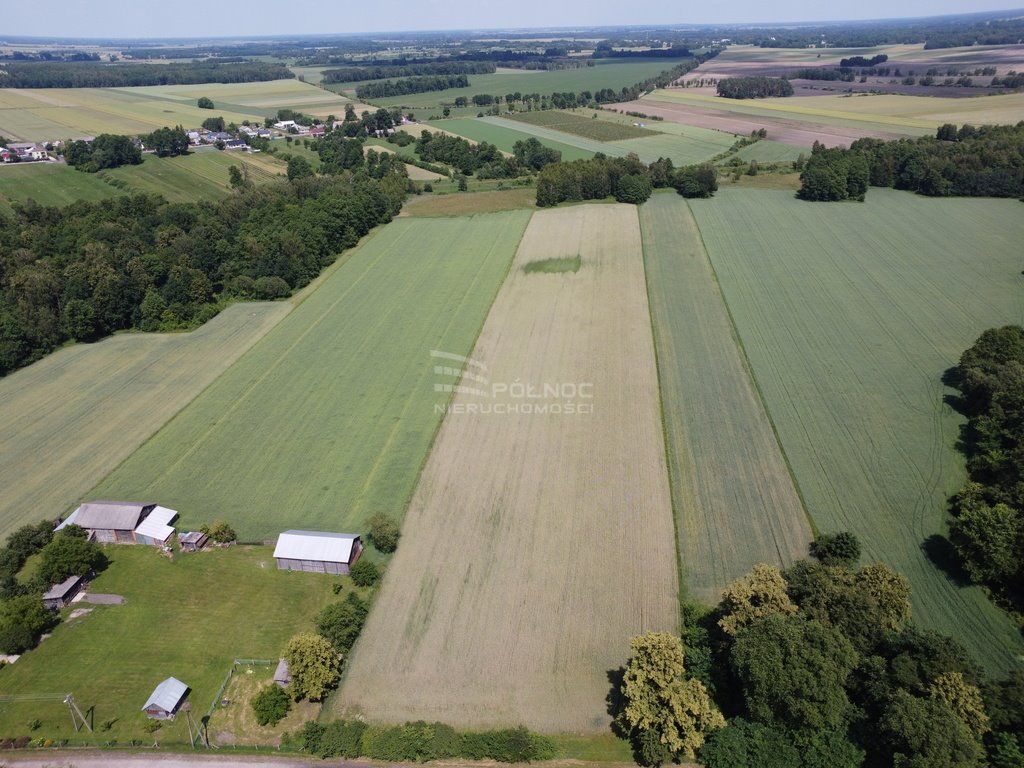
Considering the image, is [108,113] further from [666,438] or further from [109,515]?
[666,438]

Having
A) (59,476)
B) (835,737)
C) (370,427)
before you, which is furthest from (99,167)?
(835,737)

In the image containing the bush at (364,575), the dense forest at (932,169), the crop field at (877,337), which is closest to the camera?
the bush at (364,575)

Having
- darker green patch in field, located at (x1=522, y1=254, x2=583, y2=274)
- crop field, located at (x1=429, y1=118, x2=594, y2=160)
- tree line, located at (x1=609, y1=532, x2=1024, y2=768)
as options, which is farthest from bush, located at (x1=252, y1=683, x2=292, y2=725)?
crop field, located at (x1=429, y1=118, x2=594, y2=160)

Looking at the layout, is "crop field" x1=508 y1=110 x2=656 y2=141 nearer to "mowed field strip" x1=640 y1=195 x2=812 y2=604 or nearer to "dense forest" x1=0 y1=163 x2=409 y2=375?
"dense forest" x1=0 y1=163 x2=409 y2=375

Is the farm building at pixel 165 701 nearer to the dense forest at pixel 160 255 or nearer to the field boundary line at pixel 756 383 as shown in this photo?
the field boundary line at pixel 756 383

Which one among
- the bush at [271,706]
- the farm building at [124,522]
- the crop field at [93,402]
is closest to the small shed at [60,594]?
the farm building at [124,522]

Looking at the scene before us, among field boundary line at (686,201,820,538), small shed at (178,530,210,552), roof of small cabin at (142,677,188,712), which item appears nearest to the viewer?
roof of small cabin at (142,677,188,712)

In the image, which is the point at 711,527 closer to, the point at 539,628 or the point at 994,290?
the point at 539,628
